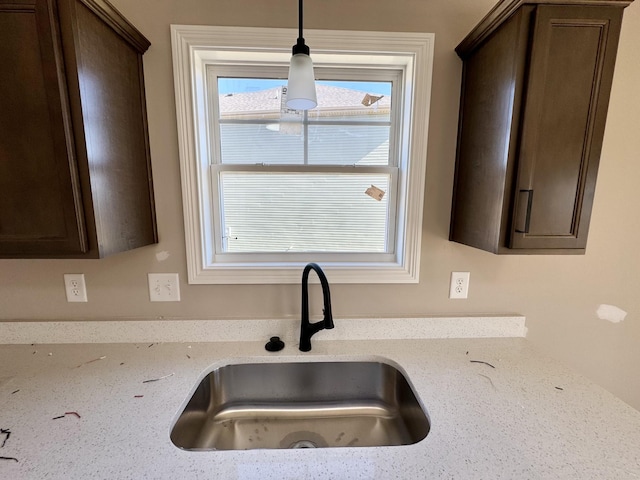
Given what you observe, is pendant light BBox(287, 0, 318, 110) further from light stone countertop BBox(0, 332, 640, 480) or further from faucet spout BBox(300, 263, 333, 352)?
light stone countertop BBox(0, 332, 640, 480)

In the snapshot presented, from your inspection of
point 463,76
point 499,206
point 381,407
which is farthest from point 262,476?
point 463,76

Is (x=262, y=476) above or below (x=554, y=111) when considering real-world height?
below

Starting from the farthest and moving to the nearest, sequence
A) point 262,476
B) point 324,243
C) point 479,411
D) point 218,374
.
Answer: point 324,243 → point 218,374 → point 479,411 → point 262,476

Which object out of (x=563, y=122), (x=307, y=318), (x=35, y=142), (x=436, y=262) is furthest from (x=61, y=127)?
(x=563, y=122)

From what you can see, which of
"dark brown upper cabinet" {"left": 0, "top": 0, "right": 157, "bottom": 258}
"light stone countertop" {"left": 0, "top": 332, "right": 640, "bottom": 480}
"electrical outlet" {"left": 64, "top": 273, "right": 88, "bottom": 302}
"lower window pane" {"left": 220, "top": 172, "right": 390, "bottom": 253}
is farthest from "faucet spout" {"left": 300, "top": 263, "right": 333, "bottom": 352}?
"electrical outlet" {"left": 64, "top": 273, "right": 88, "bottom": 302}

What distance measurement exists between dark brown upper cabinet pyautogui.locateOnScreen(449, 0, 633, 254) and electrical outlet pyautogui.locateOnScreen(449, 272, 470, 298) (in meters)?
0.27

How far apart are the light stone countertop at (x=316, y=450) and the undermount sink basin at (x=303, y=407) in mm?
68

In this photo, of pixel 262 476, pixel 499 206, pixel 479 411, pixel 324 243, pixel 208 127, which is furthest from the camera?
pixel 324 243

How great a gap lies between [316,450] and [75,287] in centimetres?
115

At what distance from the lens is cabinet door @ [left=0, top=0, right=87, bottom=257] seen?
717mm

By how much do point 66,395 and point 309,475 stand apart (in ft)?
2.60

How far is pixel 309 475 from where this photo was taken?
60 centimetres

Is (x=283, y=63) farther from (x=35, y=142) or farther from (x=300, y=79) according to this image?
(x=35, y=142)

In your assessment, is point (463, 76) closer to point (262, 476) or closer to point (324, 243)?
point (324, 243)
